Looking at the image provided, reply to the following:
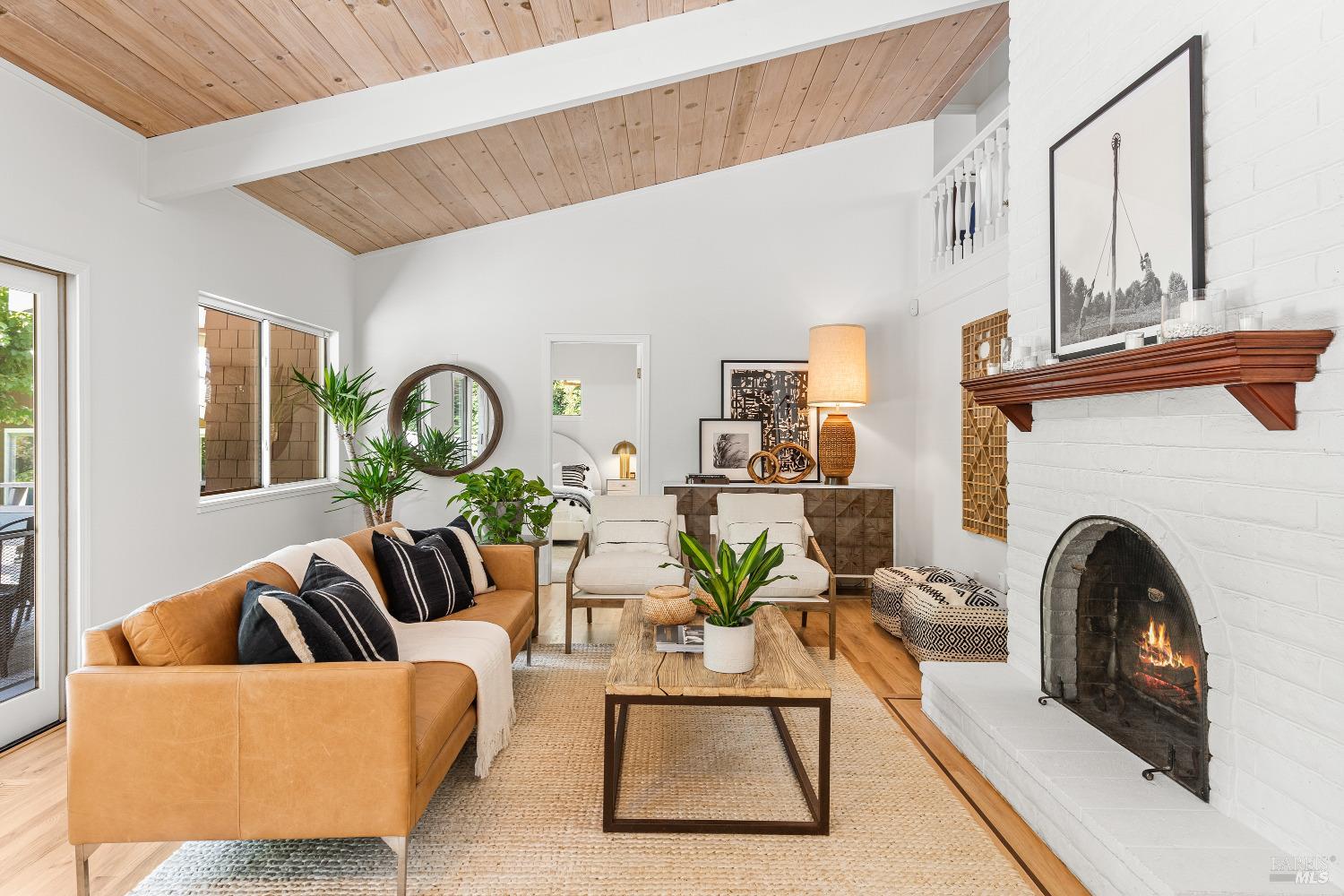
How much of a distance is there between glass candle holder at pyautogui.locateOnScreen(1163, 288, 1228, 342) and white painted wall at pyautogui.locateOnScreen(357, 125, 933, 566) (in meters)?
4.04

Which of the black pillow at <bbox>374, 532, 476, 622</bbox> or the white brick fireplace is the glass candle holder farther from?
the black pillow at <bbox>374, 532, 476, 622</bbox>

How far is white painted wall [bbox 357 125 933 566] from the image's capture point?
6027 millimetres

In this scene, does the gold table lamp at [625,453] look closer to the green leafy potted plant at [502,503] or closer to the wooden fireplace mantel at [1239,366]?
the green leafy potted plant at [502,503]

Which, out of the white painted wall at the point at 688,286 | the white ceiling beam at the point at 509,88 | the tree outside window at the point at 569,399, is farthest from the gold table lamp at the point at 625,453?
the white ceiling beam at the point at 509,88

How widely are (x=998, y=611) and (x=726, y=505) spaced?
5.67 ft

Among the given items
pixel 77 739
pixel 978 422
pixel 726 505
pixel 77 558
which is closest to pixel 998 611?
pixel 978 422

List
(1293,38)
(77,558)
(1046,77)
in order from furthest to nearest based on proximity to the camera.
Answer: (77,558) < (1046,77) < (1293,38)

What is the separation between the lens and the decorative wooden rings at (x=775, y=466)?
5.77 meters

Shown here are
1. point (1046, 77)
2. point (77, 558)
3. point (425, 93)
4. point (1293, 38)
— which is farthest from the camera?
point (425, 93)

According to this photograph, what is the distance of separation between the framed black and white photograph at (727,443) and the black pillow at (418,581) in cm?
286

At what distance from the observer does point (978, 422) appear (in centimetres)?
479


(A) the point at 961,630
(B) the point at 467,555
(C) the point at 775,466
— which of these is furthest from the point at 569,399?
(A) the point at 961,630

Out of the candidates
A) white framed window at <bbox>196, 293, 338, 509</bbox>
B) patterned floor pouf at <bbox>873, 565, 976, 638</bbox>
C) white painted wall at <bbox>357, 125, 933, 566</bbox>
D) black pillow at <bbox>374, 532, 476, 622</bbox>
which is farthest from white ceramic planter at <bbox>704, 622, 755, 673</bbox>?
white painted wall at <bbox>357, 125, 933, 566</bbox>

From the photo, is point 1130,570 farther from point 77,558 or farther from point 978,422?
point 77,558
